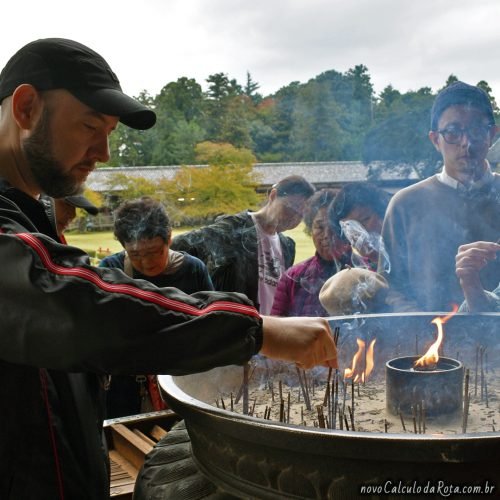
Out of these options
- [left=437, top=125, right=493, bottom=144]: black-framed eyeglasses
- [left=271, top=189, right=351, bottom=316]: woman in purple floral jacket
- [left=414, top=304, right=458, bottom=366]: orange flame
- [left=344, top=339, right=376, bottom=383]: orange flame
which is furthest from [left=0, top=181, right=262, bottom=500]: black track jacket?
[left=437, top=125, right=493, bottom=144]: black-framed eyeglasses

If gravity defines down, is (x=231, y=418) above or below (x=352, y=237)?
below

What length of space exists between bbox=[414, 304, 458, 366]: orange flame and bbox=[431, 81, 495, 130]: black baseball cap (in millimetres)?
1450

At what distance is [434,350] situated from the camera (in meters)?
2.42

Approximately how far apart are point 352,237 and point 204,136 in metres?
5.67

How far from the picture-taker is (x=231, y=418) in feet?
4.83

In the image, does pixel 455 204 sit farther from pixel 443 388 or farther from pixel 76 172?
pixel 76 172

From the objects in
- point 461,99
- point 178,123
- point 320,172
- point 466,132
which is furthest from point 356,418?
point 178,123

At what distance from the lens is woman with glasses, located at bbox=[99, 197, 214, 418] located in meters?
3.57

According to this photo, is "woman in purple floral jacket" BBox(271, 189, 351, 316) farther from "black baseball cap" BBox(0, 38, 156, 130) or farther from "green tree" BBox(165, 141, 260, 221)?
"green tree" BBox(165, 141, 260, 221)

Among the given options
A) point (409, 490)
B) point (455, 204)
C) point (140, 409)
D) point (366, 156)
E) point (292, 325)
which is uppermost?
point (366, 156)

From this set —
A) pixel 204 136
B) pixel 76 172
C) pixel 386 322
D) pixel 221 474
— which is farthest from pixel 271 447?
pixel 204 136

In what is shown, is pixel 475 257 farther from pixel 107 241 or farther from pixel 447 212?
pixel 107 241

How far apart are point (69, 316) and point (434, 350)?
68.2 inches

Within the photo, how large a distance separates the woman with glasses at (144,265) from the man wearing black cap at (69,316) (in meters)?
1.74
